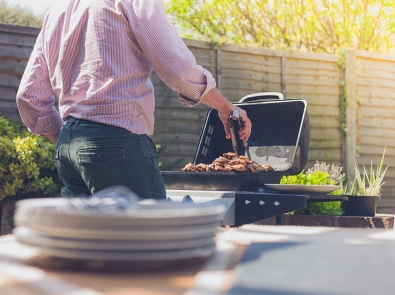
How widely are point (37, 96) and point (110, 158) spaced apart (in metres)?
0.49

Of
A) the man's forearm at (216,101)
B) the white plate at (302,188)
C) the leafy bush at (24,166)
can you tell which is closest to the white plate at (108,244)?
the man's forearm at (216,101)

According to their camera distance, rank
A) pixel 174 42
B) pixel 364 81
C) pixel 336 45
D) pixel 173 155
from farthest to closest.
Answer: pixel 336 45 < pixel 364 81 < pixel 173 155 < pixel 174 42

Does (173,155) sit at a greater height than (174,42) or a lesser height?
lesser

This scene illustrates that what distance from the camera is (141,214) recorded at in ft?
2.30

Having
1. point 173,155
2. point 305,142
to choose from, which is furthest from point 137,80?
point 173,155

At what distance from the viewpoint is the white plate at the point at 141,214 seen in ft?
2.25

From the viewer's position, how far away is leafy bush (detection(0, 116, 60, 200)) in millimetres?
4059

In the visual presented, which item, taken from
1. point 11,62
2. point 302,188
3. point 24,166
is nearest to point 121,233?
point 302,188

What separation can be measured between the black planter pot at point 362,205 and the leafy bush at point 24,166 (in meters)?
2.07

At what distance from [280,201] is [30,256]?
164 centimetres

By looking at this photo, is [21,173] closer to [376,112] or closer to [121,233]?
[121,233]

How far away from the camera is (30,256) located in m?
0.76

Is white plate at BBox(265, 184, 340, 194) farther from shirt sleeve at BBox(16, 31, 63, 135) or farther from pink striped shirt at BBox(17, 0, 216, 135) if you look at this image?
shirt sleeve at BBox(16, 31, 63, 135)

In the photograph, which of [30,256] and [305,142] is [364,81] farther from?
[30,256]
